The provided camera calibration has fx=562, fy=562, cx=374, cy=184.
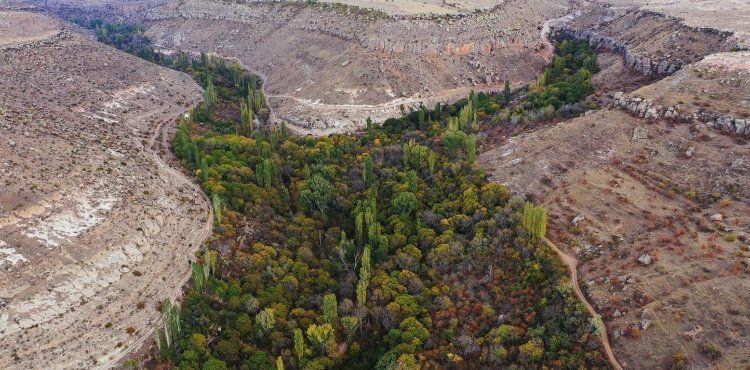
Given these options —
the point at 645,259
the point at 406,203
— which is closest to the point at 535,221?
the point at 645,259

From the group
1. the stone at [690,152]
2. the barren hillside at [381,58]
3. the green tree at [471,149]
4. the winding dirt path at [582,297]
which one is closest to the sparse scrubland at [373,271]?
the green tree at [471,149]

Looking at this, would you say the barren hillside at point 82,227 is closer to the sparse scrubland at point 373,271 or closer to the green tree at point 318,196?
the sparse scrubland at point 373,271

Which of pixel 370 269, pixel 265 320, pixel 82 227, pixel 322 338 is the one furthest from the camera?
pixel 370 269

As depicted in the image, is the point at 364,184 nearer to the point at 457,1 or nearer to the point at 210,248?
the point at 210,248

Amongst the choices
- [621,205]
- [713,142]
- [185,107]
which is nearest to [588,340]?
[621,205]

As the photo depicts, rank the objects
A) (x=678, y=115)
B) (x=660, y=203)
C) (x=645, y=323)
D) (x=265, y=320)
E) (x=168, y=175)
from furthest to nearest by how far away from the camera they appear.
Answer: (x=168, y=175) < (x=678, y=115) < (x=660, y=203) < (x=265, y=320) < (x=645, y=323)

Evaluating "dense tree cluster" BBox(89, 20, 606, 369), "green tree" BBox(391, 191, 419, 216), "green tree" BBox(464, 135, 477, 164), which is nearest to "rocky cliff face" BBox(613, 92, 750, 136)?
"green tree" BBox(464, 135, 477, 164)

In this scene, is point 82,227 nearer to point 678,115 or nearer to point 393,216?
point 393,216
